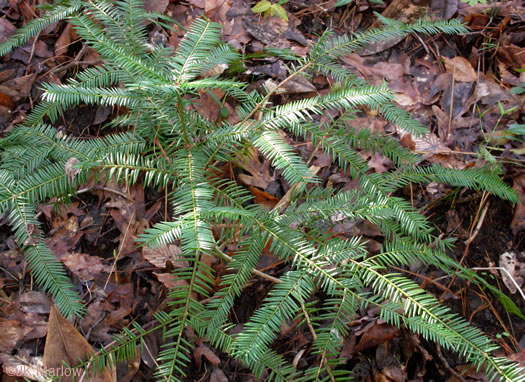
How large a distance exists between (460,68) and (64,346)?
291 cm

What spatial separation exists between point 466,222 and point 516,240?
0.95 ft

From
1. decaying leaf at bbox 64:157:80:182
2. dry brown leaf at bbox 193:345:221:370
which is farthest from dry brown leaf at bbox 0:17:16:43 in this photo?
dry brown leaf at bbox 193:345:221:370

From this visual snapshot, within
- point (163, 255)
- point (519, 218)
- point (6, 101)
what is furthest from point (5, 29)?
point (519, 218)

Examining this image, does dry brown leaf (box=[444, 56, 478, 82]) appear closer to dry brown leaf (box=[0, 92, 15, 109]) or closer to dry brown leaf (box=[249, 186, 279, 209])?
dry brown leaf (box=[249, 186, 279, 209])

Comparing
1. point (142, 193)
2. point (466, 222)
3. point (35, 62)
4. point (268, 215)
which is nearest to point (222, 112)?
point (142, 193)

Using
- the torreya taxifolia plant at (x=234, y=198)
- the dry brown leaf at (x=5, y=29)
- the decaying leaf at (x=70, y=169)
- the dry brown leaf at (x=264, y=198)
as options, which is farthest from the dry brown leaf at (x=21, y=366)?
the dry brown leaf at (x=5, y=29)

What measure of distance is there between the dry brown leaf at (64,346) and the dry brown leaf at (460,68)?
2.76 m

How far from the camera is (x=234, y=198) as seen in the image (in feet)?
6.19

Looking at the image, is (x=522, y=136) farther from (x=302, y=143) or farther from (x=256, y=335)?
(x=256, y=335)

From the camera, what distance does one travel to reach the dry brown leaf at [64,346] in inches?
71.2

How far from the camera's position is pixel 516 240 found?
92.6 inches

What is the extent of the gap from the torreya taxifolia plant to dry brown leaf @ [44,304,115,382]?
0.08m

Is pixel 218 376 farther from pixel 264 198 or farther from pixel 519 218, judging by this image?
pixel 519 218

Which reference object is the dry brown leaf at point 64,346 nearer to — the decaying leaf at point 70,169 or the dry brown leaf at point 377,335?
the decaying leaf at point 70,169
